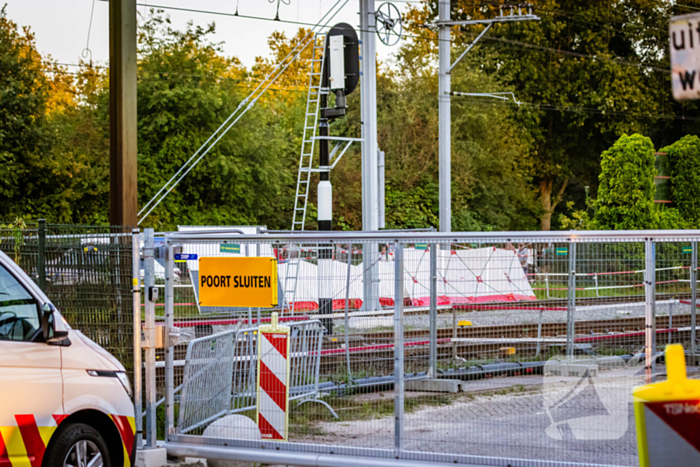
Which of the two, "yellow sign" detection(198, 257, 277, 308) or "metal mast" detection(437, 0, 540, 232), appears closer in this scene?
"yellow sign" detection(198, 257, 277, 308)

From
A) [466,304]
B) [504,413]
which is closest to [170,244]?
[466,304]

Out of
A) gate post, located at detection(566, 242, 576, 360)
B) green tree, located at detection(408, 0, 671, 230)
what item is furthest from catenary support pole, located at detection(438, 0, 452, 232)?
green tree, located at detection(408, 0, 671, 230)

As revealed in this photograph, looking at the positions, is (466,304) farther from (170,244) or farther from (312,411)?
(170,244)

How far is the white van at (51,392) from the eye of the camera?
5.19 meters

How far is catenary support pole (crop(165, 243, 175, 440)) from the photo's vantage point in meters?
7.15

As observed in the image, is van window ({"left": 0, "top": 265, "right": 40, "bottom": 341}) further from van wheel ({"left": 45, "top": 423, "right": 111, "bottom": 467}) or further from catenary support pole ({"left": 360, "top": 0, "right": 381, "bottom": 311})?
catenary support pole ({"left": 360, "top": 0, "right": 381, "bottom": 311})

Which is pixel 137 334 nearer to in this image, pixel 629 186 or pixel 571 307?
pixel 571 307

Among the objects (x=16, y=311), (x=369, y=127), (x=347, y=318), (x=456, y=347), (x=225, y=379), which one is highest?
(x=369, y=127)

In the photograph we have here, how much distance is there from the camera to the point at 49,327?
5.54 meters

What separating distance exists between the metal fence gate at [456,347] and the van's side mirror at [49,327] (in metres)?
1.67

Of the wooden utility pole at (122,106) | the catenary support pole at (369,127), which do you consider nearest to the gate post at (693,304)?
the wooden utility pole at (122,106)

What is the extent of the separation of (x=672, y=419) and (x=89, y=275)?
20.5 feet

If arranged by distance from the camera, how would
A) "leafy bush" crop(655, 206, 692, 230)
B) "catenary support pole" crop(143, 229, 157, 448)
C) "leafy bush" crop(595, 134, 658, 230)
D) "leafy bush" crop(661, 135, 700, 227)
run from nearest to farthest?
"catenary support pole" crop(143, 229, 157, 448), "leafy bush" crop(595, 134, 658, 230), "leafy bush" crop(655, 206, 692, 230), "leafy bush" crop(661, 135, 700, 227)

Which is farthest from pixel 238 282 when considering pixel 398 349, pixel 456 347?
pixel 456 347
